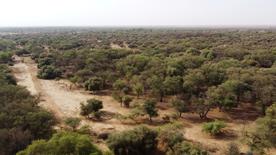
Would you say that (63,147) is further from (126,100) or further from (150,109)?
(126,100)

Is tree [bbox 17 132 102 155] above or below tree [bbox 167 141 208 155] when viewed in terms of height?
above

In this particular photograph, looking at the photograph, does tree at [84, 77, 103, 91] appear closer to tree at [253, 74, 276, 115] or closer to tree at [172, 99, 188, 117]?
tree at [172, 99, 188, 117]

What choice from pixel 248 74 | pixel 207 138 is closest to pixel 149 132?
pixel 207 138

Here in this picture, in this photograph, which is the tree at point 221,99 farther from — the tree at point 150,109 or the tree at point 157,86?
the tree at point 157,86

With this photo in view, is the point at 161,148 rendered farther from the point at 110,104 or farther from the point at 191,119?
the point at 110,104

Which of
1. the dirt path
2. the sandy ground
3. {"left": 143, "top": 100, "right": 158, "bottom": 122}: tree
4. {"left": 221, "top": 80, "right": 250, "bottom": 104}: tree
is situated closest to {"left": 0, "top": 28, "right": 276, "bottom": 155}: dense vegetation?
{"left": 143, "top": 100, "right": 158, "bottom": 122}: tree
